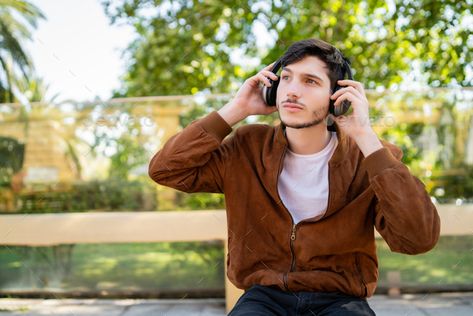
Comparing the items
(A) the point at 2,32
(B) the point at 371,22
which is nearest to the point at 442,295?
(B) the point at 371,22

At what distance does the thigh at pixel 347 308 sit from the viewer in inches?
68.4

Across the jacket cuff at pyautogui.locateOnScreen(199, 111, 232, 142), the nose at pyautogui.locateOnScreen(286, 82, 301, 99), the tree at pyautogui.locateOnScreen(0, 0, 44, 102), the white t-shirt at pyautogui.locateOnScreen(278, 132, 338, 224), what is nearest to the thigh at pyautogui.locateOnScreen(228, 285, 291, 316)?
the white t-shirt at pyautogui.locateOnScreen(278, 132, 338, 224)

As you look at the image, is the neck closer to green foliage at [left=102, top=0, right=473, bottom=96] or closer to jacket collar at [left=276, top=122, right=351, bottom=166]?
jacket collar at [left=276, top=122, right=351, bottom=166]

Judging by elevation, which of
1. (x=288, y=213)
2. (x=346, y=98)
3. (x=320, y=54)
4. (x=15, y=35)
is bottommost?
(x=288, y=213)

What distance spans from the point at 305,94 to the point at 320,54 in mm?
145

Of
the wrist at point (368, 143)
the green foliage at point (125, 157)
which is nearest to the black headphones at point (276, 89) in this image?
the wrist at point (368, 143)

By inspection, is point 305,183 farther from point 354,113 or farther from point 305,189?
point 354,113

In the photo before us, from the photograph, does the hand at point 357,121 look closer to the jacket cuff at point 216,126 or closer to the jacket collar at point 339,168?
the jacket collar at point 339,168

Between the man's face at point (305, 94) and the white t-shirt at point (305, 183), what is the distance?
14 cm

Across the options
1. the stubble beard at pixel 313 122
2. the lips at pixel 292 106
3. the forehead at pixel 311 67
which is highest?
the forehead at pixel 311 67

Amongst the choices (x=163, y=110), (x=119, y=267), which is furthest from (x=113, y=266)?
(x=163, y=110)

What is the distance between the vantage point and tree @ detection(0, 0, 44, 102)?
187 inches

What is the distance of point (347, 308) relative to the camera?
1.76 metres

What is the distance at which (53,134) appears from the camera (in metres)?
4.22
